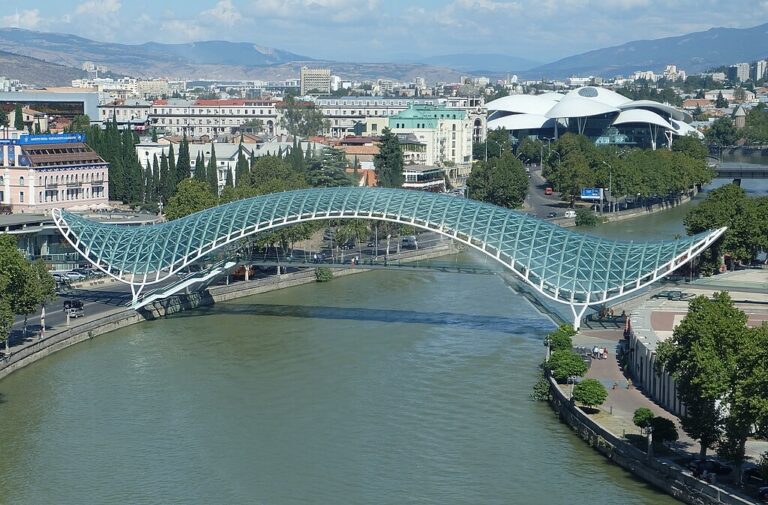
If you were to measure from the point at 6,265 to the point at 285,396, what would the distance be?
20.9 ft

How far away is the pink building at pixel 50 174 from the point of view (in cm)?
4216

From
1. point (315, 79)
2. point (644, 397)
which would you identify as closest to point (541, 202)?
point (644, 397)

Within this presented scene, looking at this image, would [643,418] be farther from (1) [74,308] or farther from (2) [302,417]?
(1) [74,308]

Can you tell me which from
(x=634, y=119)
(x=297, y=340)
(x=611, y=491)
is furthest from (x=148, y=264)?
(x=634, y=119)

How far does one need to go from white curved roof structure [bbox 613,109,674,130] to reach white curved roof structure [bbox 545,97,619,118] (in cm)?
63

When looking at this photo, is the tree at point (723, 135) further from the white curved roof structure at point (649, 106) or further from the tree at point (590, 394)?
the tree at point (590, 394)

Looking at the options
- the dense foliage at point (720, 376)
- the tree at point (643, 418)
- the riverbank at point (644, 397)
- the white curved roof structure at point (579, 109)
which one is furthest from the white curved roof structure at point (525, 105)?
the dense foliage at point (720, 376)

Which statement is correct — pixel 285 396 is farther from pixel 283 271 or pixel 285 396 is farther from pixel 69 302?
pixel 283 271

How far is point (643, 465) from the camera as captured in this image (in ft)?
61.6

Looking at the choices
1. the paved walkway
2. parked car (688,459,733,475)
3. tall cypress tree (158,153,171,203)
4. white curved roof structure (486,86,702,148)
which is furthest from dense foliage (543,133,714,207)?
parked car (688,459,733,475)

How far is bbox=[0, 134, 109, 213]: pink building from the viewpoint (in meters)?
42.2

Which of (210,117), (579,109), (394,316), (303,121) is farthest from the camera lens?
(303,121)

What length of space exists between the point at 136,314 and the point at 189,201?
7.91 meters

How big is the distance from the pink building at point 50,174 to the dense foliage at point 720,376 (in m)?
27.2
